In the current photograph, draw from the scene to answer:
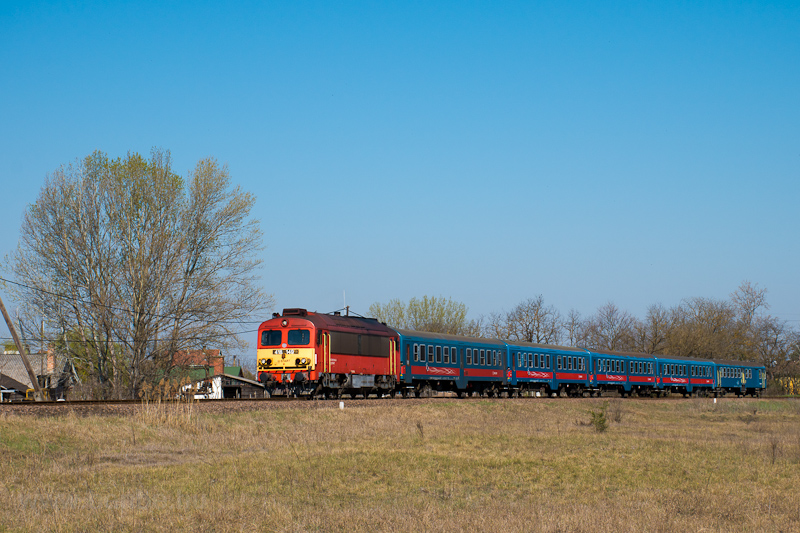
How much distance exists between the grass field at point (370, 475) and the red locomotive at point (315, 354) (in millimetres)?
4609

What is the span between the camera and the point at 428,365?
36.4 meters

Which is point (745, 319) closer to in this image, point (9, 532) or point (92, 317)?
point (92, 317)

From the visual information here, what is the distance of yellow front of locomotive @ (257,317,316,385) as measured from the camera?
28.8 meters

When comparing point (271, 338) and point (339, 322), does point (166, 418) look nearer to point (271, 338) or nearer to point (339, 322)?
point (271, 338)

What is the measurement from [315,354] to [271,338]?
2.29 meters

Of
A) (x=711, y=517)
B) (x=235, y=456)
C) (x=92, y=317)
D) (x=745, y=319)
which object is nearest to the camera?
(x=711, y=517)

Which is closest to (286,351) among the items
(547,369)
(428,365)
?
(428,365)

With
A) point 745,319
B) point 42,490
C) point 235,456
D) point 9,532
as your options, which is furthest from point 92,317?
point 745,319

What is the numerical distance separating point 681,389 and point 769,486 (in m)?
48.1

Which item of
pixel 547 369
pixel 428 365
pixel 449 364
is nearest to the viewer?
pixel 428 365

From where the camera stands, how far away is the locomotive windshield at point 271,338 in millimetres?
29672

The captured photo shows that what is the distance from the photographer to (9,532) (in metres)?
9.21

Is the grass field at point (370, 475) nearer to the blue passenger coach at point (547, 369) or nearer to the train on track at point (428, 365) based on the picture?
the train on track at point (428, 365)

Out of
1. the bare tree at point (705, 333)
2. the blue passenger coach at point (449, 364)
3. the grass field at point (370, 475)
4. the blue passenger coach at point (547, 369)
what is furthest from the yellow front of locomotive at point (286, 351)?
the bare tree at point (705, 333)
